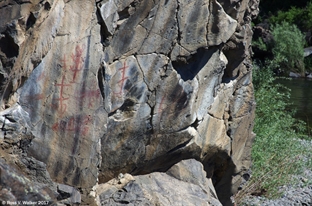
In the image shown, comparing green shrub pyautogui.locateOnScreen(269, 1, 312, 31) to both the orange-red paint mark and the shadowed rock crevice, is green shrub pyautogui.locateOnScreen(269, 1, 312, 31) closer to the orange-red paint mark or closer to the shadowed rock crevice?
the shadowed rock crevice

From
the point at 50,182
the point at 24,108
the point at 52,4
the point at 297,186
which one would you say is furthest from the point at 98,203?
the point at 297,186

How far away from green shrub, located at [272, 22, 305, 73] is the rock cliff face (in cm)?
2401

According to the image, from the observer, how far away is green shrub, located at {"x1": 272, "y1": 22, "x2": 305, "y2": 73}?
3055cm

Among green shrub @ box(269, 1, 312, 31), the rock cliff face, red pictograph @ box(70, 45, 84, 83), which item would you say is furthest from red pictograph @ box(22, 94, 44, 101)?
green shrub @ box(269, 1, 312, 31)

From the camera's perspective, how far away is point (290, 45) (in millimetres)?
31562

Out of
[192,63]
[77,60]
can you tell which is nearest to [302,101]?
[192,63]

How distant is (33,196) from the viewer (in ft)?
13.3

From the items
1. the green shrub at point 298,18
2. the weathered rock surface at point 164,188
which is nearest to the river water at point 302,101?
the weathered rock surface at point 164,188

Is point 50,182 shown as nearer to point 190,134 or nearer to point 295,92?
point 190,134

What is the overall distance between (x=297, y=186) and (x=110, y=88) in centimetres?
560

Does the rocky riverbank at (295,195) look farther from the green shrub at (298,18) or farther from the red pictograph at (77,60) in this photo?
the green shrub at (298,18)

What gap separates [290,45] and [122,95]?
89.2 ft

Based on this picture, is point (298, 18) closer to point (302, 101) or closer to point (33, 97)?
point (302, 101)

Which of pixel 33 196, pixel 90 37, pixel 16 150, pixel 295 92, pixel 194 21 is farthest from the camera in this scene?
pixel 295 92
